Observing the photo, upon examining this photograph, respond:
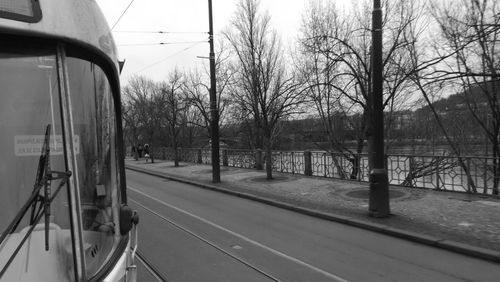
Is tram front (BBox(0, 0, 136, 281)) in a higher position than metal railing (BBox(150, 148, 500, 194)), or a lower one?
higher

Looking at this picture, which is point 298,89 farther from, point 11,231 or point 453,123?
point 11,231

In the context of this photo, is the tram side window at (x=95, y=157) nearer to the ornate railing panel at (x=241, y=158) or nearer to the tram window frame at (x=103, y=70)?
the tram window frame at (x=103, y=70)

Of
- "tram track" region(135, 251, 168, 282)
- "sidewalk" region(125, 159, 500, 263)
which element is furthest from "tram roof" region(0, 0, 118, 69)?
"sidewalk" region(125, 159, 500, 263)

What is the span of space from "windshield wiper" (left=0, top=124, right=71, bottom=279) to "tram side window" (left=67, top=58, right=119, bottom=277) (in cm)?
19

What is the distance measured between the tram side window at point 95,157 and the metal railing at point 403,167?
1095 cm

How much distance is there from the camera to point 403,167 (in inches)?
561

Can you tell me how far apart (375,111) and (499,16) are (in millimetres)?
2929

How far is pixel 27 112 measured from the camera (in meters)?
2.05

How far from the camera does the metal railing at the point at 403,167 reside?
40.4ft

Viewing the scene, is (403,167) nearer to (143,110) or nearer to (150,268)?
(150,268)

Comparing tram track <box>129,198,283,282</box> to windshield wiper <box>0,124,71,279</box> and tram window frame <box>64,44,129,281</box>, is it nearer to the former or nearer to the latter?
tram window frame <box>64,44,129,281</box>

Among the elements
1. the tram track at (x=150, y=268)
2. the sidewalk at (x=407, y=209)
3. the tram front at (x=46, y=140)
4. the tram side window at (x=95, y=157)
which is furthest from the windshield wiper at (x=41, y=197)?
the sidewalk at (x=407, y=209)

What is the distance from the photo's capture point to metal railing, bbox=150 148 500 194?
1231 cm

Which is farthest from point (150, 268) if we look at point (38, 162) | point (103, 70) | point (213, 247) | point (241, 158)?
point (241, 158)
